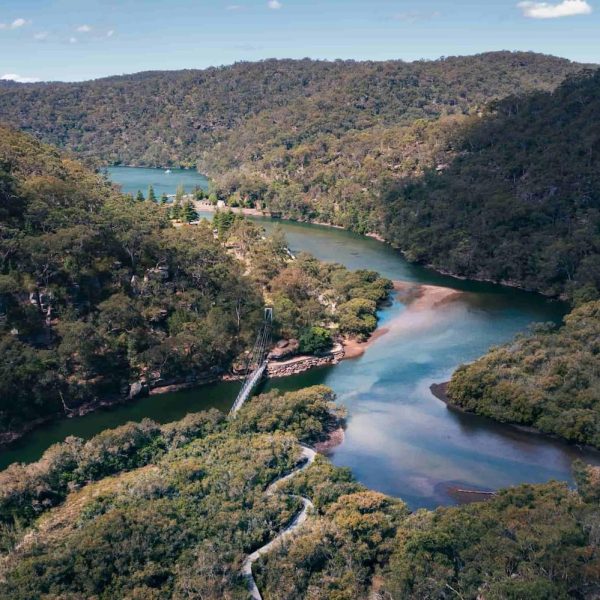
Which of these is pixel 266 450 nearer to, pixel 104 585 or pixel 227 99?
pixel 104 585

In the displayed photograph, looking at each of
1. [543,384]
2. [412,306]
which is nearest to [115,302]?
[412,306]

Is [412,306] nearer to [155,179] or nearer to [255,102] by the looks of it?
[155,179]

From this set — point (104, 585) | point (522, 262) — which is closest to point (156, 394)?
point (104, 585)

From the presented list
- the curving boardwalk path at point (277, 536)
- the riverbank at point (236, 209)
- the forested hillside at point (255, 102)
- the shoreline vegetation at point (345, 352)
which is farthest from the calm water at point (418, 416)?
the forested hillside at point (255, 102)

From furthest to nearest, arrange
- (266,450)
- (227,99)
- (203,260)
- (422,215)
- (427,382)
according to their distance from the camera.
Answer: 1. (227,99)
2. (422,215)
3. (203,260)
4. (427,382)
5. (266,450)

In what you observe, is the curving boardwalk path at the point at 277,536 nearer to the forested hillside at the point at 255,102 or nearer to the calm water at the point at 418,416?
the calm water at the point at 418,416

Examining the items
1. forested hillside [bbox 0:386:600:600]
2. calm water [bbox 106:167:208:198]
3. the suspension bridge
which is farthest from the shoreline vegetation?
calm water [bbox 106:167:208:198]
